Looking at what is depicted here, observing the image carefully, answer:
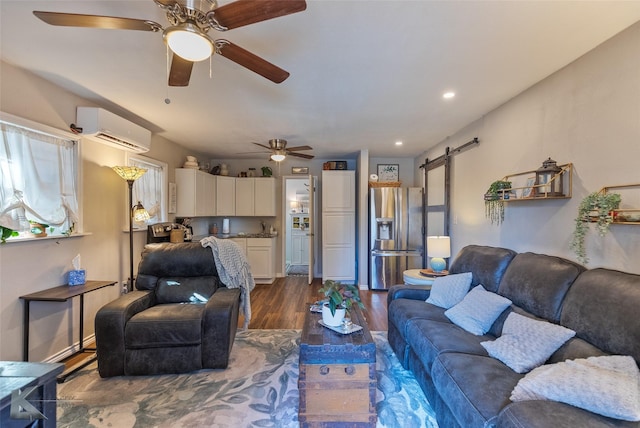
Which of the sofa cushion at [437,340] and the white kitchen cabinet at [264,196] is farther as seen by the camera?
the white kitchen cabinet at [264,196]

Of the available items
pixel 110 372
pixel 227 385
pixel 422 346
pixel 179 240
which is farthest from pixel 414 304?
pixel 179 240

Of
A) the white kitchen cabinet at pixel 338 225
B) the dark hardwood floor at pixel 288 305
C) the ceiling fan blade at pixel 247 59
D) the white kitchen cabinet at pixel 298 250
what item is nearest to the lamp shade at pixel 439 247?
the dark hardwood floor at pixel 288 305

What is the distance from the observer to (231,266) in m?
2.81

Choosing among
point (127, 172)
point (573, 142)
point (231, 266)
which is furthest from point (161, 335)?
point (573, 142)

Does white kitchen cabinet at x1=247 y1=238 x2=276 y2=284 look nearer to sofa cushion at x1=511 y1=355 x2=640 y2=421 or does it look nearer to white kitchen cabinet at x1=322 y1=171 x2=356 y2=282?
white kitchen cabinet at x1=322 y1=171 x2=356 y2=282

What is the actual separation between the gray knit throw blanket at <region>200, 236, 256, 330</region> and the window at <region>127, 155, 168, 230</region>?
148 cm

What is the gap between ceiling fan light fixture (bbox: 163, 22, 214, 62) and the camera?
1258 mm

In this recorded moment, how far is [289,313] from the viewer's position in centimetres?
372

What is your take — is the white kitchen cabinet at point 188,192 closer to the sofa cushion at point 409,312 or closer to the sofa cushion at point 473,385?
the sofa cushion at point 409,312

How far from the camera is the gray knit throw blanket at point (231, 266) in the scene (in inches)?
110

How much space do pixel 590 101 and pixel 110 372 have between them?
409 cm

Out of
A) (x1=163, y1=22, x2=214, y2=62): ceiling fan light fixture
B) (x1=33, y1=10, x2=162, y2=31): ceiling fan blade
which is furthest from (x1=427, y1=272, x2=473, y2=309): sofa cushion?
(x1=33, y1=10, x2=162, y2=31): ceiling fan blade

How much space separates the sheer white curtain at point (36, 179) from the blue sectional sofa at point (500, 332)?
321 centimetres

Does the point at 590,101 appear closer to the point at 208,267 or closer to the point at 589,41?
the point at 589,41
